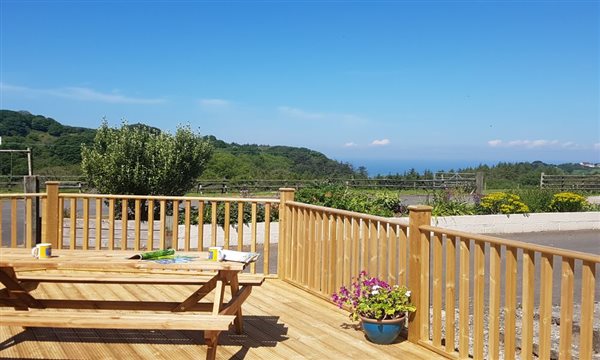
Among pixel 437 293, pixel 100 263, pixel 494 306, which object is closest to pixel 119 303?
pixel 100 263

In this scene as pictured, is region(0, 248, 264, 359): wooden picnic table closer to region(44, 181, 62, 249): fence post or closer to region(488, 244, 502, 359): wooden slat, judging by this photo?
region(488, 244, 502, 359): wooden slat

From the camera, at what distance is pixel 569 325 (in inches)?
105

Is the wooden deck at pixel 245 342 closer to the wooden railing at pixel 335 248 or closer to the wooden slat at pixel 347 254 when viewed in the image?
the wooden slat at pixel 347 254

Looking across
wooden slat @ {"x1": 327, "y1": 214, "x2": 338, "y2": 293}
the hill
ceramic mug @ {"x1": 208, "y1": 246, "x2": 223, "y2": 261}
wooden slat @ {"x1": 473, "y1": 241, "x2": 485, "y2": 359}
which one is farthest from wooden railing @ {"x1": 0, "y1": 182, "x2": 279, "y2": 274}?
the hill

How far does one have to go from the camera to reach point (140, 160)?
10.5 meters

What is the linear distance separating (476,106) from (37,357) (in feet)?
83.2

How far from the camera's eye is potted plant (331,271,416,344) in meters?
3.91

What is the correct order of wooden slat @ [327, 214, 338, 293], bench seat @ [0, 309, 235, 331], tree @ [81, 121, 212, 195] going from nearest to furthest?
bench seat @ [0, 309, 235, 331]
wooden slat @ [327, 214, 338, 293]
tree @ [81, 121, 212, 195]

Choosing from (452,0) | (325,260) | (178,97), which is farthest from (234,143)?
(325,260)

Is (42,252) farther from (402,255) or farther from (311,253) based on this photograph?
(311,253)

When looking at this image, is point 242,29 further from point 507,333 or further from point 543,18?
point 507,333

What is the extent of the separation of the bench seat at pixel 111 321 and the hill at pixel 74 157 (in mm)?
17769

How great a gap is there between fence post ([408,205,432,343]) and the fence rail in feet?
73.6

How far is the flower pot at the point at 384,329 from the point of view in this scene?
390 centimetres
